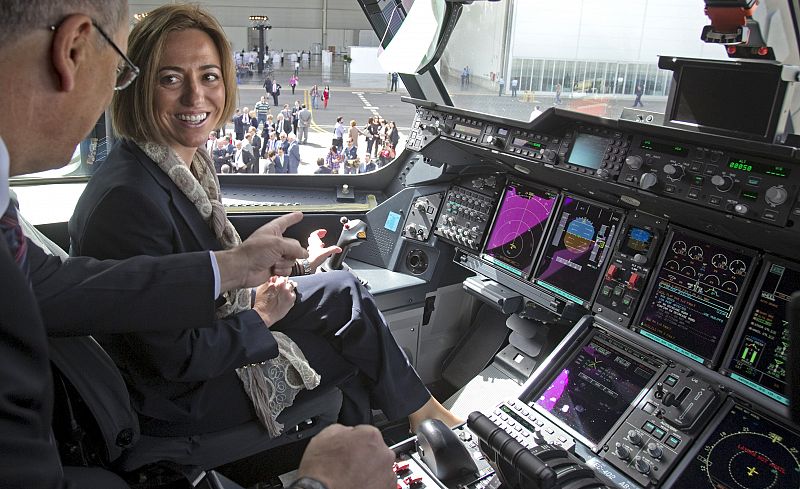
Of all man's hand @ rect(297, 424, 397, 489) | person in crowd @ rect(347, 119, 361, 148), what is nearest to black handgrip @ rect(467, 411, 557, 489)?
man's hand @ rect(297, 424, 397, 489)

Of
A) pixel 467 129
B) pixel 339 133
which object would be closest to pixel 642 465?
pixel 467 129

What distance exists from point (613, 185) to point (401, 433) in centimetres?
133

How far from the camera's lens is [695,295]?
2.10m

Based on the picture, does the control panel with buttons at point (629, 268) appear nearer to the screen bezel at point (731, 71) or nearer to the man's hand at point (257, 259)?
the screen bezel at point (731, 71)

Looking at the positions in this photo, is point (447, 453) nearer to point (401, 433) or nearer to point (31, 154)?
point (401, 433)

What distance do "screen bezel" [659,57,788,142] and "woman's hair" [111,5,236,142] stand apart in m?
1.45

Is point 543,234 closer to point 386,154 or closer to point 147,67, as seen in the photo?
point 147,67

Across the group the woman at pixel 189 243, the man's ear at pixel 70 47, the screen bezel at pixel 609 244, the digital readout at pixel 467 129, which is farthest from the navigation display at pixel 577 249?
the man's ear at pixel 70 47

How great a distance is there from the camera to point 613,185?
218 cm

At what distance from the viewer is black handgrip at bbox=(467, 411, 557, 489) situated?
1.54 m

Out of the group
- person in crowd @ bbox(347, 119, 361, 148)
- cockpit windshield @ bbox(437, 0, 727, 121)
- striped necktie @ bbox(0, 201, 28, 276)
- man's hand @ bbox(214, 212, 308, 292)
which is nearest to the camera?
striped necktie @ bbox(0, 201, 28, 276)

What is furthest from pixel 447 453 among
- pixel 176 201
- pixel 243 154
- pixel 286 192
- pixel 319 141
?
pixel 319 141

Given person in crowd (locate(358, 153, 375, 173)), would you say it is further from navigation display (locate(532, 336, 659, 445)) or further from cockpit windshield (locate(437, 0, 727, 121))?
navigation display (locate(532, 336, 659, 445))

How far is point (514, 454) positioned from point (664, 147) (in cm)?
113
